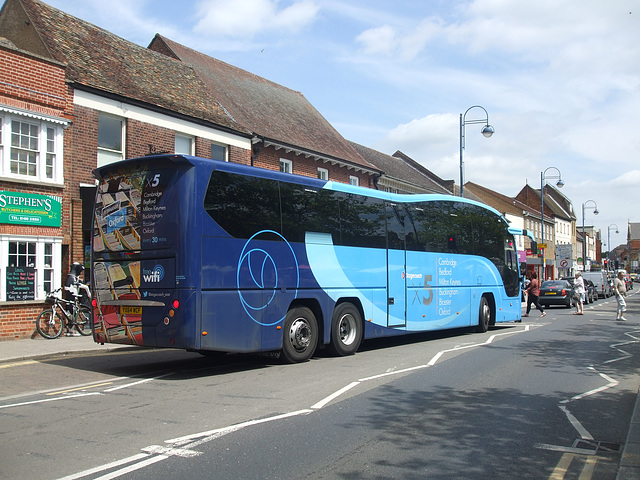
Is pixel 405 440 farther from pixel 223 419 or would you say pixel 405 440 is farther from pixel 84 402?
pixel 84 402

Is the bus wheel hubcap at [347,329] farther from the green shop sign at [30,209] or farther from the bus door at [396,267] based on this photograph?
the green shop sign at [30,209]

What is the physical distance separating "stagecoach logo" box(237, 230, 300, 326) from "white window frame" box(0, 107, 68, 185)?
7.93 metres

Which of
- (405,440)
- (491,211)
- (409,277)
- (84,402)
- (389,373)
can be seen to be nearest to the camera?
(405,440)

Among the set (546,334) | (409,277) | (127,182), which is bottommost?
(546,334)

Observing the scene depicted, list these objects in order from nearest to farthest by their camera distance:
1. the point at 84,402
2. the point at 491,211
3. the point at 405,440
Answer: the point at 405,440
the point at 84,402
the point at 491,211

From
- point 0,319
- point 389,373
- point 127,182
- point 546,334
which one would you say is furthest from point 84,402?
point 546,334

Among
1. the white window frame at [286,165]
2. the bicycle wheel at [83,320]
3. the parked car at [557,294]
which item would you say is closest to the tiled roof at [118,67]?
the white window frame at [286,165]

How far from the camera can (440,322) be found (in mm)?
15352

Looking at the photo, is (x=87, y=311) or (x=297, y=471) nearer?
(x=297, y=471)

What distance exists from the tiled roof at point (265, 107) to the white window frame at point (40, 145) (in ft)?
29.2

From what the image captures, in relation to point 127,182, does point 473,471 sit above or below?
below

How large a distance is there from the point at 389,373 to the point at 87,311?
980 centimetres

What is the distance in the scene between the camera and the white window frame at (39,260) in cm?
1463

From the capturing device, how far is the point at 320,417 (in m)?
6.75
